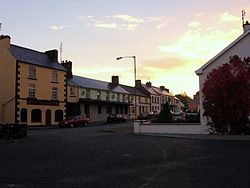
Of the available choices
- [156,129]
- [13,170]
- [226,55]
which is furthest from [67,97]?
[13,170]

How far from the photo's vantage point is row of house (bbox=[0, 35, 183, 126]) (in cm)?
4616

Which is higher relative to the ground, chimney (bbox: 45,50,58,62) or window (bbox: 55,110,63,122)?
chimney (bbox: 45,50,58,62)

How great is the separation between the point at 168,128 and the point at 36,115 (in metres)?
22.9

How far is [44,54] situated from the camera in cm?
5434

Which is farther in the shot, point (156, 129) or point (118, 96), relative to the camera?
point (118, 96)

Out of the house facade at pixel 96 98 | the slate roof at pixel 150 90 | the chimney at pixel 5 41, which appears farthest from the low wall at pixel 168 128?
A: the slate roof at pixel 150 90

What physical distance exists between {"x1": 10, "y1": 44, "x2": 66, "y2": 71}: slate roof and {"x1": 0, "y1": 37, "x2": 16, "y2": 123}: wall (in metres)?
0.88

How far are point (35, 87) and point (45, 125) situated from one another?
5318mm

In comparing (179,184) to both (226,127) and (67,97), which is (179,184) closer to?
(226,127)

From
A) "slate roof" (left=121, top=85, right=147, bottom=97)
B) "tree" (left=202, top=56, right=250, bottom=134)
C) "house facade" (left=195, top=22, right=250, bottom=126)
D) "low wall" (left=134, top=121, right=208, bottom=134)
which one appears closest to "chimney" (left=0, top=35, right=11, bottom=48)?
"low wall" (left=134, top=121, right=208, bottom=134)

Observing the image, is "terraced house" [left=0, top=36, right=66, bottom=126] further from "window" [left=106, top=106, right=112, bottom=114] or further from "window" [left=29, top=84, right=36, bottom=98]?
"window" [left=106, top=106, right=112, bottom=114]

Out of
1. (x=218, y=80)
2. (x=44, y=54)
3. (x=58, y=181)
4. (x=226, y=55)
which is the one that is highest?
(x=44, y=54)

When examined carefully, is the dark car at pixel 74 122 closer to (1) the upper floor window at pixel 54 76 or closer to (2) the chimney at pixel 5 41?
(1) the upper floor window at pixel 54 76

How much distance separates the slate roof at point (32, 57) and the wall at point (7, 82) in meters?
0.88
